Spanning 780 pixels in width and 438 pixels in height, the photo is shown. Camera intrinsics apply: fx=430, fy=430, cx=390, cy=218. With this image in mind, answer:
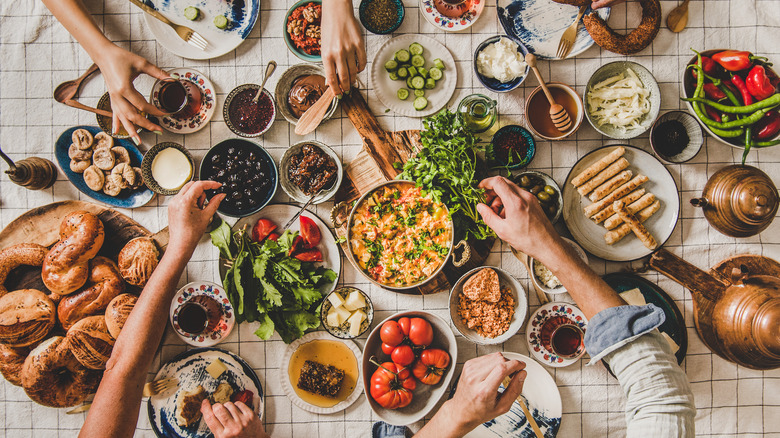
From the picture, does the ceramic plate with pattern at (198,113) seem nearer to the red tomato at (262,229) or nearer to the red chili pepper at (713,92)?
the red tomato at (262,229)

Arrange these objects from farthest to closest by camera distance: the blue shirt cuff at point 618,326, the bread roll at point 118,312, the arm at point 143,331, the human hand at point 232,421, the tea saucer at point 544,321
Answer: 1. the tea saucer at point 544,321
2. the bread roll at point 118,312
3. the human hand at point 232,421
4. the arm at point 143,331
5. the blue shirt cuff at point 618,326

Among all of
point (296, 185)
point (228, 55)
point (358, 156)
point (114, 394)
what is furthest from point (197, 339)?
point (228, 55)

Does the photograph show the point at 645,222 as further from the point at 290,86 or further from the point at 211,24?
the point at 211,24

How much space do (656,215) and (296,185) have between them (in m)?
2.61

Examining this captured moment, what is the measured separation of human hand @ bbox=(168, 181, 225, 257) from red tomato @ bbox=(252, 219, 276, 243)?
12.9 inches

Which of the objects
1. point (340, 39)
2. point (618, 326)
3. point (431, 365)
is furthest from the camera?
point (431, 365)

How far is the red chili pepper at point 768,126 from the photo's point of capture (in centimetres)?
301

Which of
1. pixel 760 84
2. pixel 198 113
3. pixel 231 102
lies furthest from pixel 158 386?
pixel 760 84

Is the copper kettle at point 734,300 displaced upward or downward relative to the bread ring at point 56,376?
upward

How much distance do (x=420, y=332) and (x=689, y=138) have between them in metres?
2.37

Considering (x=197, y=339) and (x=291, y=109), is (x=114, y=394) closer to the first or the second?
(x=197, y=339)

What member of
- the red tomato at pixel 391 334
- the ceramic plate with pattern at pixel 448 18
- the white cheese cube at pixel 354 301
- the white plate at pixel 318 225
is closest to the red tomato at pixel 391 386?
the red tomato at pixel 391 334

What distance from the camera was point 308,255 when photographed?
3080mm

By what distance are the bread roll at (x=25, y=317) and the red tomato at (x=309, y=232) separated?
6.15 ft
